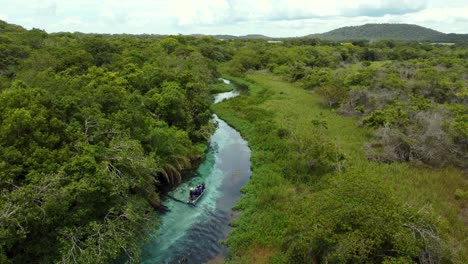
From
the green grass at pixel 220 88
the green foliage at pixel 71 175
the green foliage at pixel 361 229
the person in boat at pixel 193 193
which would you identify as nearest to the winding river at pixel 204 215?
the person in boat at pixel 193 193

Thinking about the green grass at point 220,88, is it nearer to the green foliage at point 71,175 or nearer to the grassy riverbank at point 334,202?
the grassy riverbank at point 334,202

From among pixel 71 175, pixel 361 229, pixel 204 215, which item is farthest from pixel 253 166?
pixel 71 175

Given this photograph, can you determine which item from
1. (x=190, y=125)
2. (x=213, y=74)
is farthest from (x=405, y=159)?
(x=213, y=74)

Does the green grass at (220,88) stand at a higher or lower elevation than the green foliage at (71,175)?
lower

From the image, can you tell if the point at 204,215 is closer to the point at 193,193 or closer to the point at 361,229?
the point at 193,193

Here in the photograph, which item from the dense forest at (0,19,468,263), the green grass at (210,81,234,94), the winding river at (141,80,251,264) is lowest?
the winding river at (141,80,251,264)

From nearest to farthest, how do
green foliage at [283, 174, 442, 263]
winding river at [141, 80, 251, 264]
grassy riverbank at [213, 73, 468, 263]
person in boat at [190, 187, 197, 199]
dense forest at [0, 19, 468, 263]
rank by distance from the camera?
green foliage at [283, 174, 442, 263]
dense forest at [0, 19, 468, 263]
grassy riverbank at [213, 73, 468, 263]
winding river at [141, 80, 251, 264]
person in boat at [190, 187, 197, 199]

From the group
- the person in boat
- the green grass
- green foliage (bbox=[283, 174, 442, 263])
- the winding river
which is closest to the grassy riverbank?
green foliage (bbox=[283, 174, 442, 263])

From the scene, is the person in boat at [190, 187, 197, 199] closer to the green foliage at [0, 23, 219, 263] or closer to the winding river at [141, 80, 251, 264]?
the winding river at [141, 80, 251, 264]
